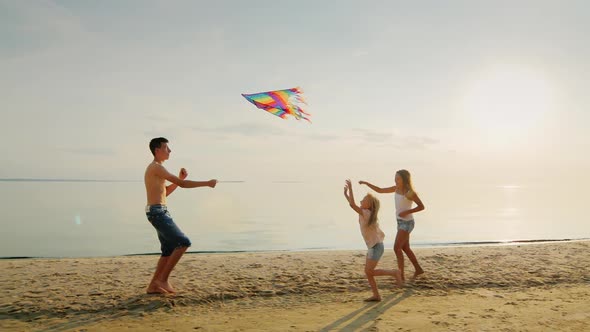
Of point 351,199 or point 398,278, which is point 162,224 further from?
point 398,278

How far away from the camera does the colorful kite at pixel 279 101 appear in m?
7.12

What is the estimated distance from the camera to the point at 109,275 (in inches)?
301

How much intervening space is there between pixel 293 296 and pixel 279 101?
3.24m

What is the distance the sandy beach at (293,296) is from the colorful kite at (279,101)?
112 inches

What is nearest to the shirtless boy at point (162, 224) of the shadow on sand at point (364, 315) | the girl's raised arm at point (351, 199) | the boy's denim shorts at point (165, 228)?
the boy's denim shorts at point (165, 228)

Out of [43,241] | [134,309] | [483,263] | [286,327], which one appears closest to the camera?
[286,327]

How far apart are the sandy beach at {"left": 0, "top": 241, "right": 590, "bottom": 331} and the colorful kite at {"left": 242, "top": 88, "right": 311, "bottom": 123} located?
2851mm

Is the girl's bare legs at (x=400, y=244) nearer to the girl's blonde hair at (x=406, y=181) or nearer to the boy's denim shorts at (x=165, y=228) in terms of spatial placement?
the girl's blonde hair at (x=406, y=181)

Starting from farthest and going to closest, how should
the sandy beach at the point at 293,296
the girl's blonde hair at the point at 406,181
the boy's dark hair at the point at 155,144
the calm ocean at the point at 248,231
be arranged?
the calm ocean at the point at 248,231 → the girl's blonde hair at the point at 406,181 → the boy's dark hair at the point at 155,144 → the sandy beach at the point at 293,296

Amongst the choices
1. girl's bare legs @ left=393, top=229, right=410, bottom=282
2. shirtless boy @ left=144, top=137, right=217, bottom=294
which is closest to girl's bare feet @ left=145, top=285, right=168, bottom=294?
shirtless boy @ left=144, top=137, right=217, bottom=294

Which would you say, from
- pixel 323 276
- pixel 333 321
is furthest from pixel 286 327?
pixel 323 276

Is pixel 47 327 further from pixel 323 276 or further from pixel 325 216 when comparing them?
pixel 325 216

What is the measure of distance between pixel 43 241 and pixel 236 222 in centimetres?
812

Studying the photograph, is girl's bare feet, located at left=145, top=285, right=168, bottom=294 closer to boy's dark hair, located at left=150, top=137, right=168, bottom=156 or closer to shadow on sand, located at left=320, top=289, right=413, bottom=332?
boy's dark hair, located at left=150, top=137, right=168, bottom=156
